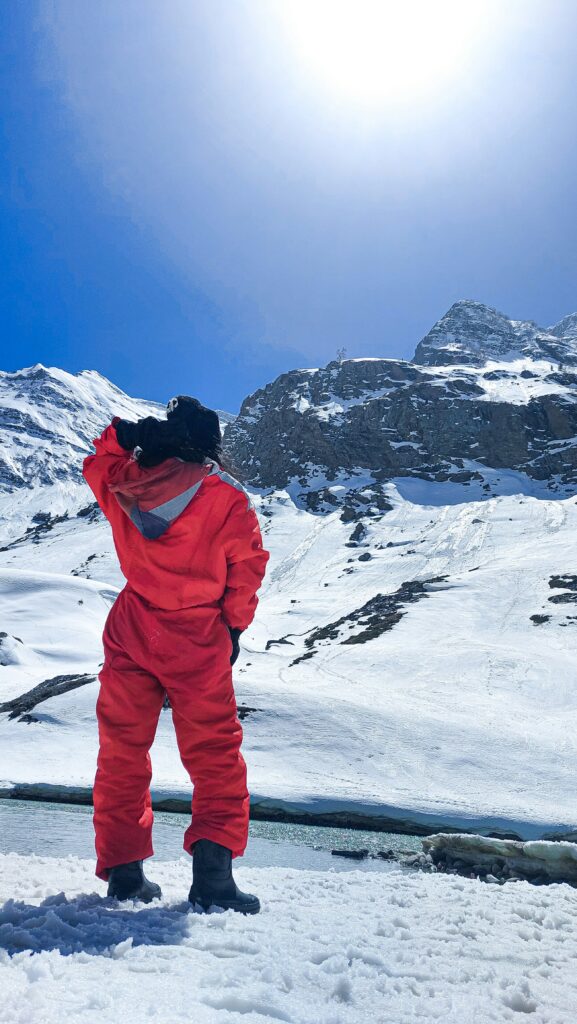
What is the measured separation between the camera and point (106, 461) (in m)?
3.28

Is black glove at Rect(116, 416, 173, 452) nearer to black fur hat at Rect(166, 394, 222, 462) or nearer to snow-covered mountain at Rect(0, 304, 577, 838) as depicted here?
black fur hat at Rect(166, 394, 222, 462)

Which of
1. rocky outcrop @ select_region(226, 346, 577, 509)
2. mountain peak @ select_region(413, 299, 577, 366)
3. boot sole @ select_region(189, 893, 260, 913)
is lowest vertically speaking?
boot sole @ select_region(189, 893, 260, 913)

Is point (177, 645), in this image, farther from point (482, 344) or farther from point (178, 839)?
point (482, 344)

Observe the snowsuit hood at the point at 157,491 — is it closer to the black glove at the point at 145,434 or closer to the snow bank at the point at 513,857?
the black glove at the point at 145,434

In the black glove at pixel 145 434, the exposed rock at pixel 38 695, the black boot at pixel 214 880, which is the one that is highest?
the black glove at pixel 145 434

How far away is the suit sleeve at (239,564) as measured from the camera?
3.10 meters

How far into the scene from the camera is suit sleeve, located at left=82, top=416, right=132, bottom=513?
326cm

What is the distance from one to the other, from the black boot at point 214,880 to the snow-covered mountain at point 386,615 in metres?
2.24

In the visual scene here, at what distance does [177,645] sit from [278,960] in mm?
1365

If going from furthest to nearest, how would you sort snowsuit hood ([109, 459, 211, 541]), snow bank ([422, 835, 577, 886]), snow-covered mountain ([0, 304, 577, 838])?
1. snow-covered mountain ([0, 304, 577, 838])
2. snow bank ([422, 835, 577, 886])
3. snowsuit hood ([109, 459, 211, 541])

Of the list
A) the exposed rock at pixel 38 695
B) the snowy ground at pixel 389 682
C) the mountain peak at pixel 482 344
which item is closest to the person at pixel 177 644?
the snowy ground at pixel 389 682

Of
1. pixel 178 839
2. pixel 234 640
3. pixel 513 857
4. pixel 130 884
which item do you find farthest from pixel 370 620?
pixel 130 884

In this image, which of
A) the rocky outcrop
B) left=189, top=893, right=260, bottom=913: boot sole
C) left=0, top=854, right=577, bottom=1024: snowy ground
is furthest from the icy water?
the rocky outcrop

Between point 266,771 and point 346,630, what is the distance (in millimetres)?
23363
